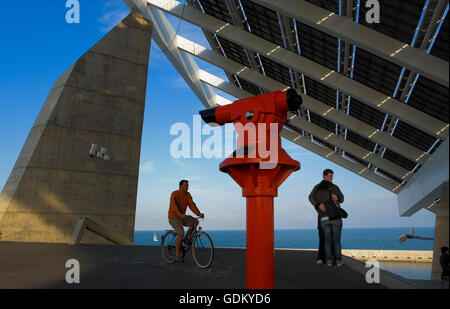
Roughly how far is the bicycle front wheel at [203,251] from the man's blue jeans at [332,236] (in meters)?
2.04

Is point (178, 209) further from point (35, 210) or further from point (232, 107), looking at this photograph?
point (35, 210)

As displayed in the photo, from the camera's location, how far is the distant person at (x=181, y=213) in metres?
6.62

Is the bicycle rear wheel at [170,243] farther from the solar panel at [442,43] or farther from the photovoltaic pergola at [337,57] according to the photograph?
the solar panel at [442,43]

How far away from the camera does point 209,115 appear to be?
8.66ft

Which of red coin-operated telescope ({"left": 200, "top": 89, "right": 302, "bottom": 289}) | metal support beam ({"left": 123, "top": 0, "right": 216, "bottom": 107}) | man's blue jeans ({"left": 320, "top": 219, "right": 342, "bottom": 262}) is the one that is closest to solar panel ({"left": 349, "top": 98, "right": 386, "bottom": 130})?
metal support beam ({"left": 123, "top": 0, "right": 216, "bottom": 107})

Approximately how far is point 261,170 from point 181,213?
4528 mm

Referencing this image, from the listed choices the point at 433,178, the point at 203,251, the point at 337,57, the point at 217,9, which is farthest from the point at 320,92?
the point at 433,178

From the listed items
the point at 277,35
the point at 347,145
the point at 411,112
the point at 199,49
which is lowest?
the point at 411,112

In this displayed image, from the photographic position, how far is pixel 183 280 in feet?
15.6

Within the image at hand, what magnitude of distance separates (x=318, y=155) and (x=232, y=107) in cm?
2820

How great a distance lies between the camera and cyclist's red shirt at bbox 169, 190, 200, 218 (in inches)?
261

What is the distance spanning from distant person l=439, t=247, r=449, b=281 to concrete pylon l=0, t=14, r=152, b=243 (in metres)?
14.7

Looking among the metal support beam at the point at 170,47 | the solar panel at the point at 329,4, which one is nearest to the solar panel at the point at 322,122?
the metal support beam at the point at 170,47
